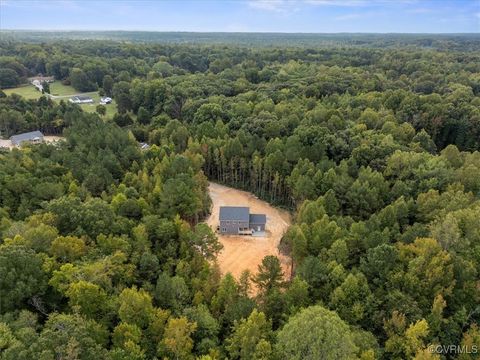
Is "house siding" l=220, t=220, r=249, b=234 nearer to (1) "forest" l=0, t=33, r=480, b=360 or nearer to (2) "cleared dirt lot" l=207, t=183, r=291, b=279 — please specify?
(2) "cleared dirt lot" l=207, t=183, r=291, b=279

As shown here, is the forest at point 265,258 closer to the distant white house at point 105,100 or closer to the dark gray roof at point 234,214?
the dark gray roof at point 234,214

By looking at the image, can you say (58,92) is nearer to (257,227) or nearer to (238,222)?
(238,222)

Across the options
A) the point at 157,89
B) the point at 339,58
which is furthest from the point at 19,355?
the point at 339,58

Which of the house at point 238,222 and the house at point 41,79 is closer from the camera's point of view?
the house at point 238,222

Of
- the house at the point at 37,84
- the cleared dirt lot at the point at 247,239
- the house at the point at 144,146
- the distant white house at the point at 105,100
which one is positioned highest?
the house at the point at 37,84

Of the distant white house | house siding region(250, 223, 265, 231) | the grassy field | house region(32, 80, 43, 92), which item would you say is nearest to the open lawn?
the grassy field

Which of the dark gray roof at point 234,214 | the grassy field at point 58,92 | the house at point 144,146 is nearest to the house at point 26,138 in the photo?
the house at point 144,146
